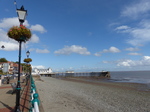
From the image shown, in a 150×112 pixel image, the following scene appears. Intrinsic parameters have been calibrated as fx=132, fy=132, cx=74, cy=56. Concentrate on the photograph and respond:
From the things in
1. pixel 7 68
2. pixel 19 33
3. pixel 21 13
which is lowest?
pixel 7 68

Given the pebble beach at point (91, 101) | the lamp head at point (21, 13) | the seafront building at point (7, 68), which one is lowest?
the pebble beach at point (91, 101)

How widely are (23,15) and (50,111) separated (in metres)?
4.94

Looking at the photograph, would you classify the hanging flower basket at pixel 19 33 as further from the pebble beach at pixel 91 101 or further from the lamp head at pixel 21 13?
the pebble beach at pixel 91 101

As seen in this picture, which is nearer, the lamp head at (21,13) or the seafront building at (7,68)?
the lamp head at (21,13)

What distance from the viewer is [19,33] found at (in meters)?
4.89

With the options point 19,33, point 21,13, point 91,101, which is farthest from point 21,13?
point 91,101

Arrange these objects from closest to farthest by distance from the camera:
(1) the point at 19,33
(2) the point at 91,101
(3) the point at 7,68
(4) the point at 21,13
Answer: (4) the point at 21,13, (1) the point at 19,33, (2) the point at 91,101, (3) the point at 7,68

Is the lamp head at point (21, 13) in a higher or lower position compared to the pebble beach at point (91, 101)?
higher

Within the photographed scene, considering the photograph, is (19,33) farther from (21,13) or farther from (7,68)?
(7,68)

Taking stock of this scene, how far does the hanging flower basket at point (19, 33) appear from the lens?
487 cm

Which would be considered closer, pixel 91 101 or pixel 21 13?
pixel 21 13

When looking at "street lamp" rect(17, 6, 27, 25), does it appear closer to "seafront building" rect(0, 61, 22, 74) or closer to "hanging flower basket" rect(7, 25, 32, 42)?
"hanging flower basket" rect(7, 25, 32, 42)

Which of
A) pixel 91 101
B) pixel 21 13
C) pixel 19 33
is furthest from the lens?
pixel 91 101

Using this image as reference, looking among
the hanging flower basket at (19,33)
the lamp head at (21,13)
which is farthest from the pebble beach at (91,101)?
the lamp head at (21,13)
